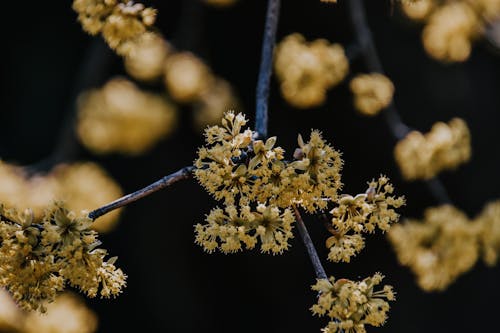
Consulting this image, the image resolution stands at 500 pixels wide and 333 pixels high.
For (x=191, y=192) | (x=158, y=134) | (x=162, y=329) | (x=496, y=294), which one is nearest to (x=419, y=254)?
(x=158, y=134)

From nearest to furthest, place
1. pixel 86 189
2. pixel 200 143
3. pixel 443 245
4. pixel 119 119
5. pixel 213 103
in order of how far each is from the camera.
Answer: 1. pixel 443 245
2. pixel 86 189
3. pixel 119 119
4. pixel 213 103
5. pixel 200 143

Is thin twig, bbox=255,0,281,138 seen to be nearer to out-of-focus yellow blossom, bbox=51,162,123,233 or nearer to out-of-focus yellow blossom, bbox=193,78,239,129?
out-of-focus yellow blossom, bbox=51,162,123,233

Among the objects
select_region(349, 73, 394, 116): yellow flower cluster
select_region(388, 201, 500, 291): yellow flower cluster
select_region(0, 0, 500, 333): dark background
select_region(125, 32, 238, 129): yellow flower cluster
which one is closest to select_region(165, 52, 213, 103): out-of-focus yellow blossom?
select_region(125, 32, 238, 129): yellow flower cluster

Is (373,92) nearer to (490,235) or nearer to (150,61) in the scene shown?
(490,235)

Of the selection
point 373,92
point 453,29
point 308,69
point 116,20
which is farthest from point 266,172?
point 453,29

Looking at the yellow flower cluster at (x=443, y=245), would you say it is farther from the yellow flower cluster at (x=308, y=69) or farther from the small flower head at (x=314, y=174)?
the small flower head at (x=314, y=174)
